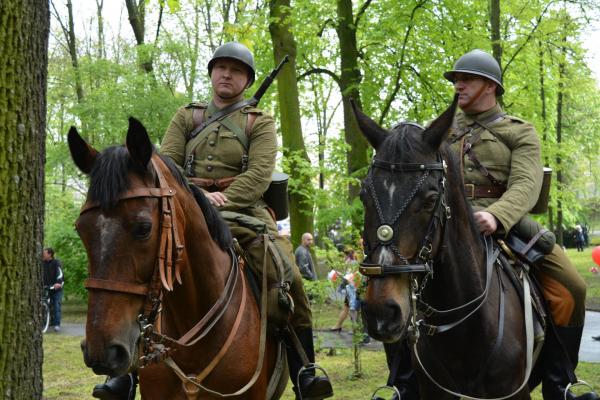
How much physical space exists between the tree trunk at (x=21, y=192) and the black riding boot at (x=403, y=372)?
8.24 feet

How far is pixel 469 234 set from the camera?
484 centimetres

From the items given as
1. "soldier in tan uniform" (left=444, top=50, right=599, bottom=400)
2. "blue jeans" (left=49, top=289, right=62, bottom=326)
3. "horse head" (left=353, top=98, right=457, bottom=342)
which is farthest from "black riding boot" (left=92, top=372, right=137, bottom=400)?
"blue jeans" (left=49, top=289, right=62, bottom=326)

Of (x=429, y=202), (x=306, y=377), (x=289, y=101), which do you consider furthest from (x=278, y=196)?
(x=289, y=101)

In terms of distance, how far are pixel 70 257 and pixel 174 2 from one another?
59.4ft

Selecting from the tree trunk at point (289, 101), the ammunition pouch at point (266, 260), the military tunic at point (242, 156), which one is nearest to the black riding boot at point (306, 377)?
the military tunic at point (242, 156)

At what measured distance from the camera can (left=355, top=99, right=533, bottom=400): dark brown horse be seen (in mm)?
4012

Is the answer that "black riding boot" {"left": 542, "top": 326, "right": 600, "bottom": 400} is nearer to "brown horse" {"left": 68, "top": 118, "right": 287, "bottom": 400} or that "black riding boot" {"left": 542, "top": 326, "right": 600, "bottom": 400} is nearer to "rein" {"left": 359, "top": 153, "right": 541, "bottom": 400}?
"rein" {"left": 359, "top": 153, "right": 541, "bottom": 400}

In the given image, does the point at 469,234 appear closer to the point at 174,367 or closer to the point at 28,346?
the point at 174,367

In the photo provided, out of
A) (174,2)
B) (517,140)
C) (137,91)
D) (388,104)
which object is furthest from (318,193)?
(137,91)

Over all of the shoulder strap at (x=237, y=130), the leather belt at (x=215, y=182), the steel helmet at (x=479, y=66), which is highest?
the steel helmet at (x=479, y=66)

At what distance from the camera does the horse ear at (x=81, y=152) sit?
13.0 feet

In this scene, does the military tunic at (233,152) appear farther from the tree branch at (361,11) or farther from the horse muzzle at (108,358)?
the tree branch at (361,11)

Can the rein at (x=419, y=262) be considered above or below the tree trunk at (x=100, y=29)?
below

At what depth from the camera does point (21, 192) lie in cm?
420
